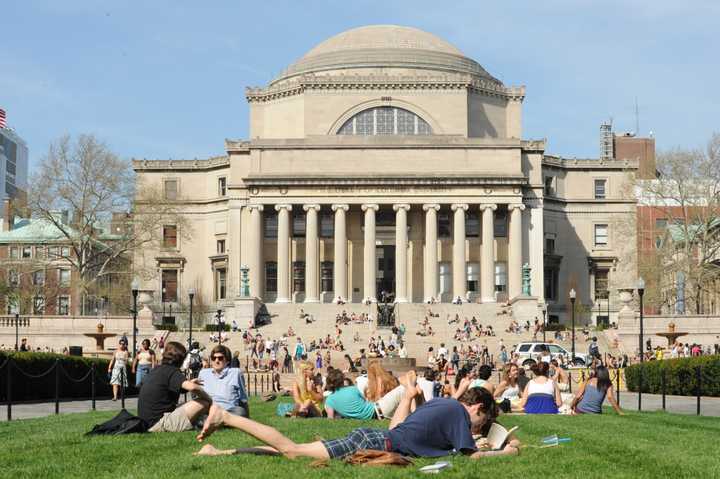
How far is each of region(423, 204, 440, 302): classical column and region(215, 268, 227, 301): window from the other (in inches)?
764

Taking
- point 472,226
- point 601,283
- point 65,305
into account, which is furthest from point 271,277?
point 601,283

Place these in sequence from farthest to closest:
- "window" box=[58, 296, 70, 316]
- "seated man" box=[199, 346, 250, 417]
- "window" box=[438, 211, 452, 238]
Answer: "window" box=[58, 296, 70, 316] → "window" box=[438, 211, 452, 238] → "seated man" box=[199, 346, 250, 417]

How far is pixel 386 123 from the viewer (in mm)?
103188

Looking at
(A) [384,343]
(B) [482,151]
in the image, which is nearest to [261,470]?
(A) [384,343]

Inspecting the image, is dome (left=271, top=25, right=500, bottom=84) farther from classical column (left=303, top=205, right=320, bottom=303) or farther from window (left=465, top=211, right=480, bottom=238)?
classical column (left=303, top=205, right=320, bottom=303)

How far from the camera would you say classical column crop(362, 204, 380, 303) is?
301 feet

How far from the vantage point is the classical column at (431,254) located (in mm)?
92438

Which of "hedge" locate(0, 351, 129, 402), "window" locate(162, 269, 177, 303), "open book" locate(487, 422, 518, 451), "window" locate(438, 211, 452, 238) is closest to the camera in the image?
"open book" locate(487, 422, 518, 451)

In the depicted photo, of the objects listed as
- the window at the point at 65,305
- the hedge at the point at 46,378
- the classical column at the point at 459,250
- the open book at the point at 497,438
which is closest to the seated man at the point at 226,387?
the open book at the point at 497,438

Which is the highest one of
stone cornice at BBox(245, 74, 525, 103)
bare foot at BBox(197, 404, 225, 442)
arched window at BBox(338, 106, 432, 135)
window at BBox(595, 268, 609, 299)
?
stone cornice at BBox(245, 74, 525, 103)

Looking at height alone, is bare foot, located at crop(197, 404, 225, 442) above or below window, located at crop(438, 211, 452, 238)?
below

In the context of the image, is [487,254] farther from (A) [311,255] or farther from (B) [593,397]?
(B) [593,397]

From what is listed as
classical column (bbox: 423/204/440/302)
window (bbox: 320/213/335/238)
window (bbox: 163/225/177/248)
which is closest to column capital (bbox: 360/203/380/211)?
classical column (bbox: 423/204/440/302)

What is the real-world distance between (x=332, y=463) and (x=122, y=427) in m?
5.35
